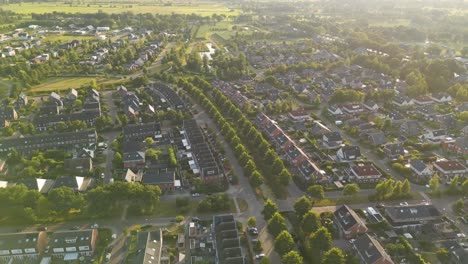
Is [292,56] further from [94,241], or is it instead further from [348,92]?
[94,241]

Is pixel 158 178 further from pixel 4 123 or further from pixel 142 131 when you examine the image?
pixel 4 123

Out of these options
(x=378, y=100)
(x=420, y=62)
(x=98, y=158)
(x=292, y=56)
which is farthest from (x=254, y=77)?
(x=98, y=158)

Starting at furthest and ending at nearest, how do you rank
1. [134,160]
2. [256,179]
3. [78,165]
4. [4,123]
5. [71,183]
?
[4,123] < [134,160] < [78,165] < [256,179] < [71,183]

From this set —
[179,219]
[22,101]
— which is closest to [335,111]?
[179,219]

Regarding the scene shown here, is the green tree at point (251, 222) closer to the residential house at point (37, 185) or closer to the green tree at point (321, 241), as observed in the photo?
the green tree at point (321, 241)

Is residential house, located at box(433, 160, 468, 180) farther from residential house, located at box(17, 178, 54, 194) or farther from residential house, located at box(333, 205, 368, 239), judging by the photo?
residential house, located at box(17, 178, 54, 194)

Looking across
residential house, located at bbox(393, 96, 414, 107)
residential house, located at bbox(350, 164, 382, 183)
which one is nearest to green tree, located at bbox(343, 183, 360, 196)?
residential house, located at bbox(350, 164, 382, 183)
